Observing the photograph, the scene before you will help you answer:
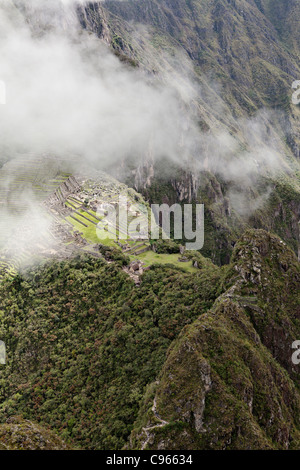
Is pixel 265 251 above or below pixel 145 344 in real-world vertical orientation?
above

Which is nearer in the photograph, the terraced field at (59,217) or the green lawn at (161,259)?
the terraced field at (59,217)

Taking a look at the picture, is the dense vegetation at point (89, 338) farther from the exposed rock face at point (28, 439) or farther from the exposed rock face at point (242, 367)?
the exposed rock face at point (242, 367)

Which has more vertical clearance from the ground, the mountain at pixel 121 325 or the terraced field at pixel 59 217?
the terraced field at pixel 59 217

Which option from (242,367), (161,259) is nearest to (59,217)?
(161,259)
